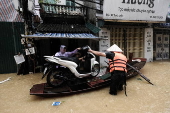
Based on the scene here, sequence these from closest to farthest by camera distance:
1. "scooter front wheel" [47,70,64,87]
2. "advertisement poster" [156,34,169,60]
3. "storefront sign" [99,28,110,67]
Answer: "scooter front wheel" [47,70,64,87]
"storefront sign" [99,28,110,67]
"advertisement poster" [156,34,169,60]

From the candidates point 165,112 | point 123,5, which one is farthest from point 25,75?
point 123,5

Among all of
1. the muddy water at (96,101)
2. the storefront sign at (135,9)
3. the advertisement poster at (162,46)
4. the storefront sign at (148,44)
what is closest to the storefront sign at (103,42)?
the storefront sign at (135,9)

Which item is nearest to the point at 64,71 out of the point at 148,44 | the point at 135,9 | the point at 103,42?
the point at 103,42

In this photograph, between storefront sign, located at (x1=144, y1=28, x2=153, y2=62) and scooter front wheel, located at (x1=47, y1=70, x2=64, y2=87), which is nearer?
scooter front wheel, located at (x1=47, y1=70, x2=64, y2=87)

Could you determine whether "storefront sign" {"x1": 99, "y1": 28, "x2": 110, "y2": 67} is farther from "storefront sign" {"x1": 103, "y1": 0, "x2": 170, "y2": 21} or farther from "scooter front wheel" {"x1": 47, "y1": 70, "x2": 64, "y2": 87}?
"scooter front wheel" {"x1": 47, "y1": 70, "x2": 64, "y2": 87}

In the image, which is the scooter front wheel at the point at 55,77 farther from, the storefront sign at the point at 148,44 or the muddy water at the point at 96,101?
the storefront sign at the point at 148,44

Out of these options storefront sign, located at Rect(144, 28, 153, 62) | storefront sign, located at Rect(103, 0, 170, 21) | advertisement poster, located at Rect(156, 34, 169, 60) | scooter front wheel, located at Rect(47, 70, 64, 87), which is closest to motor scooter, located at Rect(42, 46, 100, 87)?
scooter front wheel, located at Rect(47, 70, 64, 87)

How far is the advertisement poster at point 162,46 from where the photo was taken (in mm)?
9258

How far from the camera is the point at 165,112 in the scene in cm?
263

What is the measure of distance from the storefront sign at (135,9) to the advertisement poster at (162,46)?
2057 mm

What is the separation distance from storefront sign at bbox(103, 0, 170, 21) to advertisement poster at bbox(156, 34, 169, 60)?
206 cm

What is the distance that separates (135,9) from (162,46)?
4.63m

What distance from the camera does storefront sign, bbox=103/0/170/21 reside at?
21.5 ft

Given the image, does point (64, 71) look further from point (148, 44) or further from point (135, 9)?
point (148, 44)
